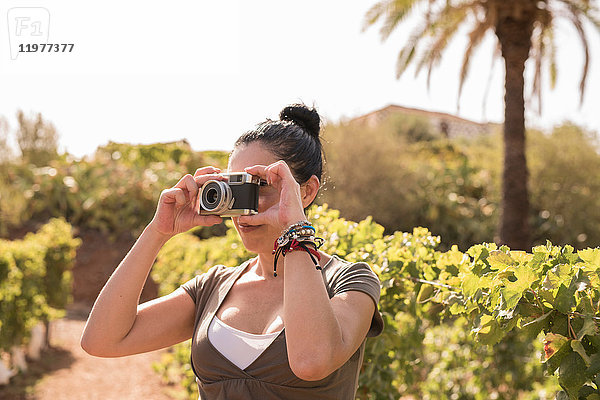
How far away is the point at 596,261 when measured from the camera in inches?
58.0

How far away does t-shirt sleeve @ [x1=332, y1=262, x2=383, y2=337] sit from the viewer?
5.72ft

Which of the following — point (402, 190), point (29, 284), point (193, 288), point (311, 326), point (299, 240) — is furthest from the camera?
point (402, 190)

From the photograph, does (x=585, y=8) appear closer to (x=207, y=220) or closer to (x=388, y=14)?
(x=388, y=14)

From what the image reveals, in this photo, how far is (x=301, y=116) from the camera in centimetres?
220

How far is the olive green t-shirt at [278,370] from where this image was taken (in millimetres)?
1703

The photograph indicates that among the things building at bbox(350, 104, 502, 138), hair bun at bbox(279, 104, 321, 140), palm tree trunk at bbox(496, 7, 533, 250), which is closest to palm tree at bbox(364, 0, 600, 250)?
palm tree trunk at bbox(496, 7, 533, 250)

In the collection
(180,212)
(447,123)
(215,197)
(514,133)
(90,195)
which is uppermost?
(215,197)

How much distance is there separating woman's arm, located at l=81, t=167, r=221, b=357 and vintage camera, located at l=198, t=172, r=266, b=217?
3.0 inches

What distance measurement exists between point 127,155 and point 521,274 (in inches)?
644

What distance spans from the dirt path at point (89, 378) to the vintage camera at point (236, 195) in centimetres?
459

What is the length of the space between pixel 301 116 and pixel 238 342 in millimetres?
878

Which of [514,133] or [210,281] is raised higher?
[210,281]

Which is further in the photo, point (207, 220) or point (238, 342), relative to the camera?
point (207, 220)

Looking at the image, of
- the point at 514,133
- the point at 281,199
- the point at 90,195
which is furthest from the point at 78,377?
the point at 514,133
